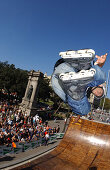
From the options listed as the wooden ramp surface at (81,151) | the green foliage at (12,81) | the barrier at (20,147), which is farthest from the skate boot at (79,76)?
the green foliage at (12,81)

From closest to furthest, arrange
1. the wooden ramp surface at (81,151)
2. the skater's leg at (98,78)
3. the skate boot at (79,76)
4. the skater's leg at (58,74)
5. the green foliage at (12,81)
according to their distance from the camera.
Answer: the skate boot at (79,76) → the skater's leg at (98,78) → the skater's leg at (58,74) → the wooden ramp surface at (81,151) → the green foliage at (12,81)

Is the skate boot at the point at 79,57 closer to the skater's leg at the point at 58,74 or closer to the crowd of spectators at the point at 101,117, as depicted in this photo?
the skater's leg at the point at 58,74

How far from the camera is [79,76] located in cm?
660

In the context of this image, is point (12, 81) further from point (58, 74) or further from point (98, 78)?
point (98, 78)

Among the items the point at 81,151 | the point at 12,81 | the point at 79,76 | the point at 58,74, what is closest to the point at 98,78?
the point at 79,76

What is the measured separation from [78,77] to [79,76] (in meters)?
0.07

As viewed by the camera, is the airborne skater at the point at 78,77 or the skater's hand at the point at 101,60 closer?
the airborne skater at the point at 78,77

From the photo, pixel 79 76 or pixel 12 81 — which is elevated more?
pixel 12 81

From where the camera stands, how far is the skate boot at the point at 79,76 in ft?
21.0

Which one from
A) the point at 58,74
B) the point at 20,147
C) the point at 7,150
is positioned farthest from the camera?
the point at 20,147

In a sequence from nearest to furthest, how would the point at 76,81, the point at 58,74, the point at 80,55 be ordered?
the point at 80,55 < the point at 76,81 < the point at 58,74

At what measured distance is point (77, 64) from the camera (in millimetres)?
6703

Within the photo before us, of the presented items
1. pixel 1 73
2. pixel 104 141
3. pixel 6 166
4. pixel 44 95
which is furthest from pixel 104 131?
pixel 44 95

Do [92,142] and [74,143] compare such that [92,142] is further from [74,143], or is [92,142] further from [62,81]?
[62,81]
